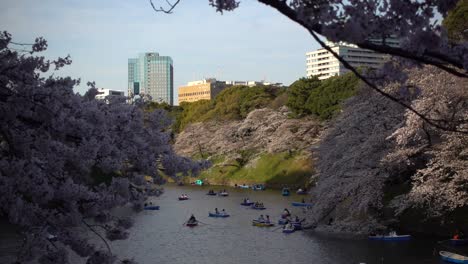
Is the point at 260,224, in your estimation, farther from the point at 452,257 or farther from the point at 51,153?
the point at 51,153

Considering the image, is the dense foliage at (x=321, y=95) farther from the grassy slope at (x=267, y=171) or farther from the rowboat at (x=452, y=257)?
the rowboat at (x=452, y=257)

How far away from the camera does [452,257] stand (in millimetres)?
19469

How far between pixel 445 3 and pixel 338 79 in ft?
151

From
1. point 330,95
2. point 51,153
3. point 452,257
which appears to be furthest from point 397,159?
point 330,95

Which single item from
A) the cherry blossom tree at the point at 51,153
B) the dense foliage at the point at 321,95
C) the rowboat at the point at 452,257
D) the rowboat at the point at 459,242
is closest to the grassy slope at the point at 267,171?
the dense foliage at the point at 321,95

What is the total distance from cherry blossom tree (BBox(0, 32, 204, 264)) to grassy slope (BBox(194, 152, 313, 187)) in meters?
41.8

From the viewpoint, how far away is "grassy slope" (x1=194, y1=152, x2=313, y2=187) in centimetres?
5069

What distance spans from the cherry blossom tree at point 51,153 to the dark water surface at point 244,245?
48.1 feet

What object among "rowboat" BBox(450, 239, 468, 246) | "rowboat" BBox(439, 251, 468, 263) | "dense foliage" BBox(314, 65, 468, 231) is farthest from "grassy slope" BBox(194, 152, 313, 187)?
"rowboat" BBox(439, 251, 468, 263)

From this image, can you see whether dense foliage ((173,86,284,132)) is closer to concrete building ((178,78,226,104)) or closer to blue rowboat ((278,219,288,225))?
blue rowboat ((278,219,288,225))

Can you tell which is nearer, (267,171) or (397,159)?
(397,159)

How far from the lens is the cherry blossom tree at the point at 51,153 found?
18.2ft

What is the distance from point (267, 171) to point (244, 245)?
29.5m

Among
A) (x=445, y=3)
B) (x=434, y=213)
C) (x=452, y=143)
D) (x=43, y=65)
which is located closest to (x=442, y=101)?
(x=452, y=143)
